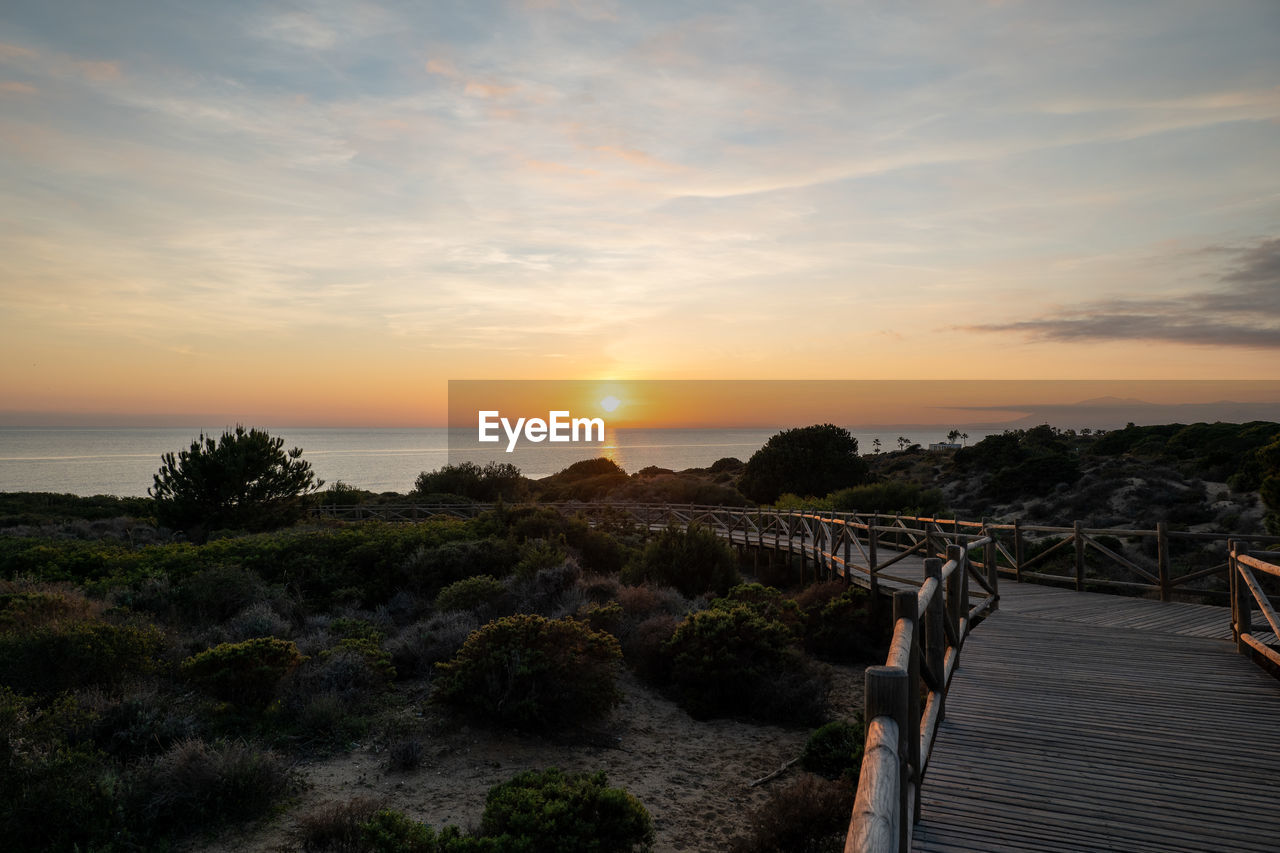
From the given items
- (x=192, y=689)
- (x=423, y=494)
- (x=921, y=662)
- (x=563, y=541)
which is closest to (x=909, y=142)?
(x=563, y=541)

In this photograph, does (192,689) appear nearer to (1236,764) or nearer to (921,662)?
(921,662)

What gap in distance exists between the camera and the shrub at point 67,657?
7453 mm

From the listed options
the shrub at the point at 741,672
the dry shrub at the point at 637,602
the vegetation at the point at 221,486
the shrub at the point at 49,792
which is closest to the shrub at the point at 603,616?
the dry shrub at the point at 637,602

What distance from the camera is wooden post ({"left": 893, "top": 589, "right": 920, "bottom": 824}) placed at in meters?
3.06

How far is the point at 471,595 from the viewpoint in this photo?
1152 centimetres

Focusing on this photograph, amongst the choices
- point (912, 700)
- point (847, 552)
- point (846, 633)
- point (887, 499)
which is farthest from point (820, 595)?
point (887, 499)

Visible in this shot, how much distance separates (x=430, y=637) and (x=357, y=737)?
7.78 feet

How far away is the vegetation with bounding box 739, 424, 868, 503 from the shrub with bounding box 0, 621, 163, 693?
28.8m

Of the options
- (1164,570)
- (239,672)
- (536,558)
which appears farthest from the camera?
(536,558)

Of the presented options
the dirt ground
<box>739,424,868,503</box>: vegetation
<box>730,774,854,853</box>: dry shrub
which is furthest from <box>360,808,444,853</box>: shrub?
<box>739,424,868,503</box>: vegetation

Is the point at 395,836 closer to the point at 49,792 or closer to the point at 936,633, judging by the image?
the point at 49,792

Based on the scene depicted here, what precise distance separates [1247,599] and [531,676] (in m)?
7.28

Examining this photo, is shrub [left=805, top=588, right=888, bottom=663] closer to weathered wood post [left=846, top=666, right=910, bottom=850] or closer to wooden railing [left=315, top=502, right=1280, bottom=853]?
wooden railing [left=315, top=502, right=1280, bottom=853]

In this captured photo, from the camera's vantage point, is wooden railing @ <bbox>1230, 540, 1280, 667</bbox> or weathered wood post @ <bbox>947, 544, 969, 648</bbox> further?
weathered wood post @ <bbox>947, 544, 969, 648</bbox>
